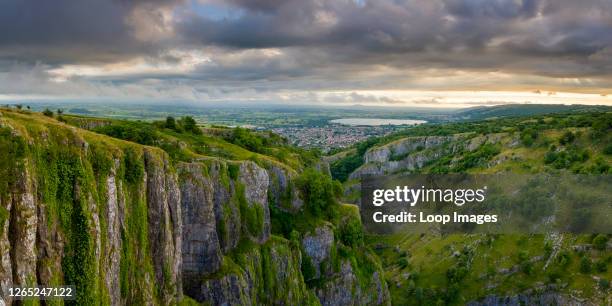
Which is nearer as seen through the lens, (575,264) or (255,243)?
(255,243)

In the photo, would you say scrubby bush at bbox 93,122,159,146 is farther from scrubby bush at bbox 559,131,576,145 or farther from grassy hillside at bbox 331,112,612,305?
scrubby bush at bbox 559,131,576,145

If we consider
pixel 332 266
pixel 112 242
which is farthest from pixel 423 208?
pixel 112 242

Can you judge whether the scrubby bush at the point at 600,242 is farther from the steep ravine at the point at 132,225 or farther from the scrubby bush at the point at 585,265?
the steep ravine at the point at 132,225

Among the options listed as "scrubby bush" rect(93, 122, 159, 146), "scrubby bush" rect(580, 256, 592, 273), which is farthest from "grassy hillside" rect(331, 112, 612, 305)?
"scrubby bush" rect(93, 122, 159, 146)

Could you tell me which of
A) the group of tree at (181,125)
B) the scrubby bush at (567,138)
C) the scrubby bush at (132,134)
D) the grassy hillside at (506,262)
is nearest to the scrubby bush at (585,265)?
the grassy hillside at (506,262)

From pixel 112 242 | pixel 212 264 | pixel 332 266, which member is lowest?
pixel 332 266

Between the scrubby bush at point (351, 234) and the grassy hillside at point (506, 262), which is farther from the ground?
the scrubby bush at point (351, 234)

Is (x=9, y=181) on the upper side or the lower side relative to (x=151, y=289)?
upper

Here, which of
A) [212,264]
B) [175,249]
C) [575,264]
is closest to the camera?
[175,249]

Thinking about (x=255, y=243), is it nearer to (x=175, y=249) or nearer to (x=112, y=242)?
(x=175, y=249)
